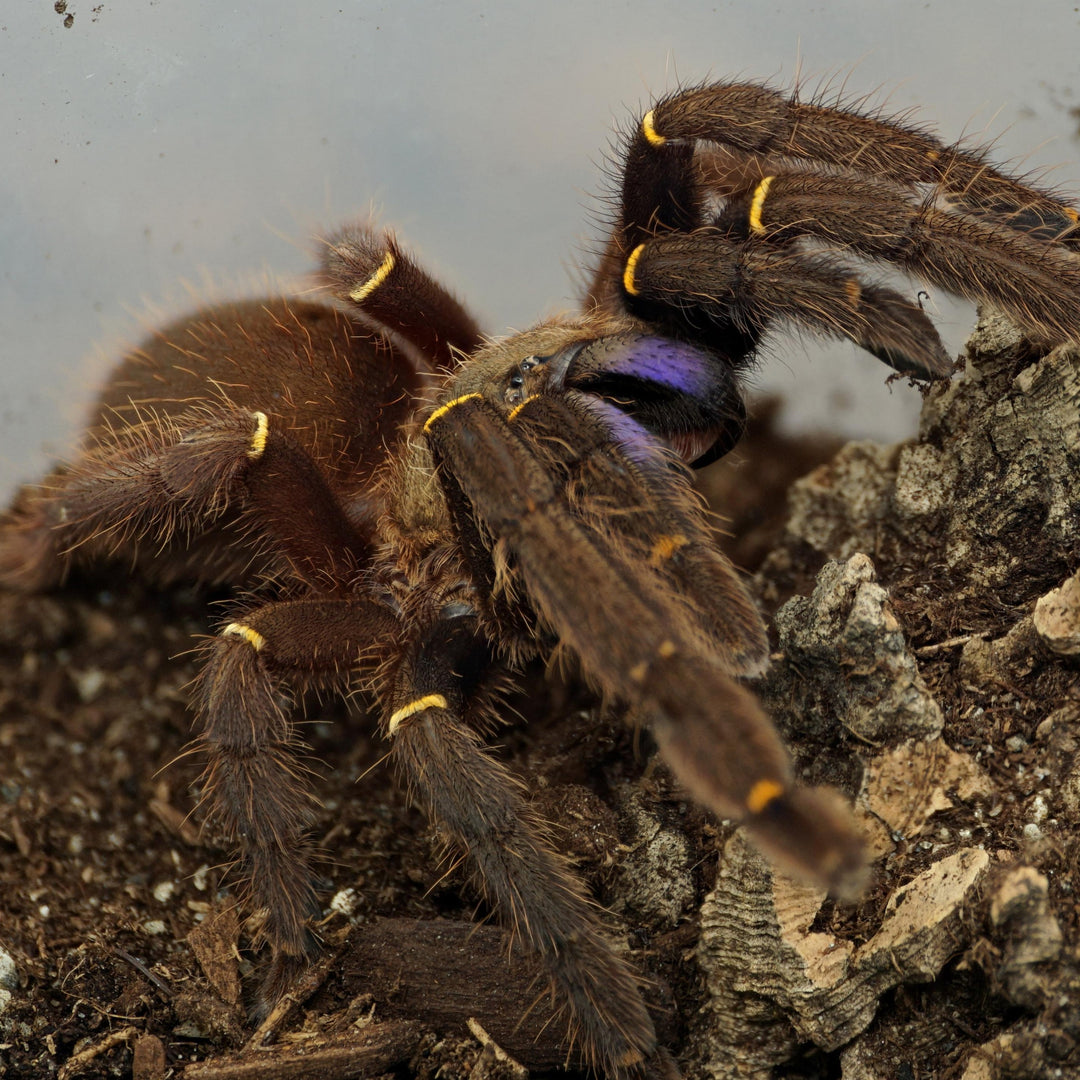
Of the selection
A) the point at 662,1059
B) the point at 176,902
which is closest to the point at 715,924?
the point at 662,1059

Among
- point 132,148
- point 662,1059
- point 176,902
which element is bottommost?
point 176,902

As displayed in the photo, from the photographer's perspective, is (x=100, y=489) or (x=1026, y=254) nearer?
(x=1026, y=254)

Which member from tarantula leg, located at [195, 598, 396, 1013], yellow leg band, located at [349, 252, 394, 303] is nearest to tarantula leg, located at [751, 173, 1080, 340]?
yellow leg band, located at [349, 252, 394, 303]

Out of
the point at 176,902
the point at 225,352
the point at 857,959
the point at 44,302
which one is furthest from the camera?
the point at 44,302

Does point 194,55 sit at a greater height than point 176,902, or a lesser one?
greater

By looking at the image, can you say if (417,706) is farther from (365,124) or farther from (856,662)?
(365,124)

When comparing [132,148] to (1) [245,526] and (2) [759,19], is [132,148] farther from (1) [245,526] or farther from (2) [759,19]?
(2) [759,19]

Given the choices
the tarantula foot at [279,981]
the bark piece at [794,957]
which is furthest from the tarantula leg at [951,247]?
the tarantula foot at [279,981]

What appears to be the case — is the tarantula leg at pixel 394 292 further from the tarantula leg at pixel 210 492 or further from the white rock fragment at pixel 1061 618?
the white rock fragment at pixel 1061 618
